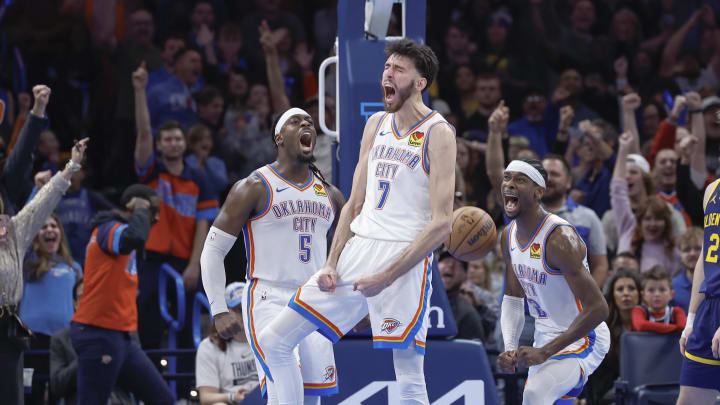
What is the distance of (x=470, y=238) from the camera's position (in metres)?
6.84

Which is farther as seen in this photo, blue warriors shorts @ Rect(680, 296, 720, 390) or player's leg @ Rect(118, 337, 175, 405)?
player's leg @ Rect(118, 337, 175, 405)

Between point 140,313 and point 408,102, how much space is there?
4.90 m

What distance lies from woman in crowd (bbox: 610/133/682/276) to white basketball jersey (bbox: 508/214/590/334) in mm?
3533

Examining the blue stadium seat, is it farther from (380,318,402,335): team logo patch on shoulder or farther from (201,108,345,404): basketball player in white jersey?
(380,318,402,335): team logo patch on shoulder

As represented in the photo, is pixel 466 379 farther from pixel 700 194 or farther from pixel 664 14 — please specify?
pixel 664 14

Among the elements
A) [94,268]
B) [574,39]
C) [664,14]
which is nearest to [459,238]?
[94,268]

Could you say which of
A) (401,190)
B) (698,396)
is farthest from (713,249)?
(401,190)

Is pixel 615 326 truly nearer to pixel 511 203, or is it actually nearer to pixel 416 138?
pixel 511 203

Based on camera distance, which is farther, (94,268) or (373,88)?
(94,268)

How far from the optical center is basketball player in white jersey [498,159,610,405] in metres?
5.65

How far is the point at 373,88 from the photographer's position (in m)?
7.18

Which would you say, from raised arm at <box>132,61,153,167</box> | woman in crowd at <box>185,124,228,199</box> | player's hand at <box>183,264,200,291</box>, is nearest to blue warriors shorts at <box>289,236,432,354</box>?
player's hand at <box>183,264,200,291</box>

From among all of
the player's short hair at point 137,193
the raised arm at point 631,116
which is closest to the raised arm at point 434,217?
the player's short hair at point 137,193

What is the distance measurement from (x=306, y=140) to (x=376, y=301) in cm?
120
